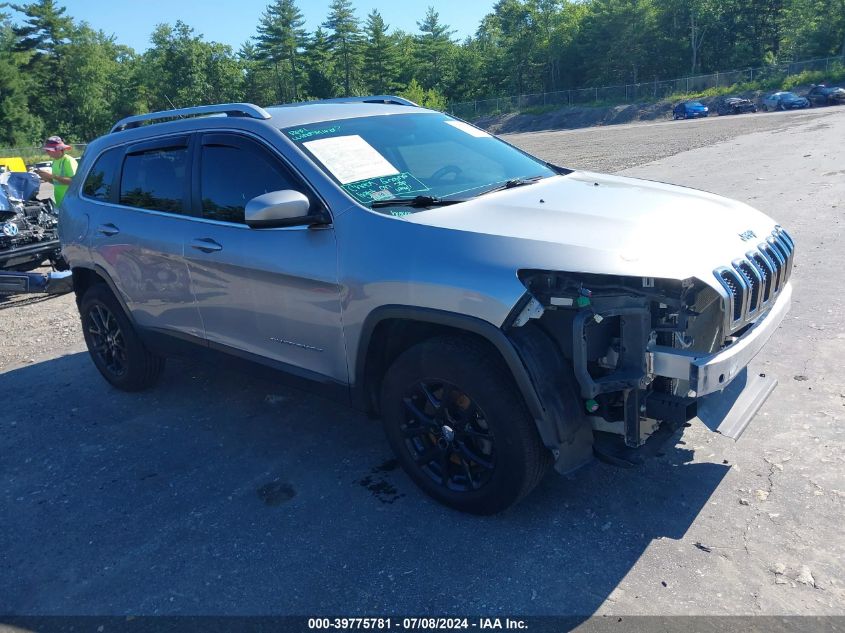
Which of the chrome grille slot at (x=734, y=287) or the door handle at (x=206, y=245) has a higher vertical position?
the door handle at (x=206, y=245)

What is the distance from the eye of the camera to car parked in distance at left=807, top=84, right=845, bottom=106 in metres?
44.1

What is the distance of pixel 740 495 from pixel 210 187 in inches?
136

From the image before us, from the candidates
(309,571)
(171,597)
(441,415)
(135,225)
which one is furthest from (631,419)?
(135,225)

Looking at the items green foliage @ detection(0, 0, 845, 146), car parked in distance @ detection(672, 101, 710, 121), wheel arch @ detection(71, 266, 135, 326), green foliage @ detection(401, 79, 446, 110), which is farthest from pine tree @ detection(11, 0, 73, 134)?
wheel arch @ detection(71, 266, 135, 326)

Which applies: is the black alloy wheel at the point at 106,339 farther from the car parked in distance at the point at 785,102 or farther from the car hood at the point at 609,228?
the car parked in distance at the point at 785,102

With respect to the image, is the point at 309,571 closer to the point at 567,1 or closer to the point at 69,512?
the point at 69,512

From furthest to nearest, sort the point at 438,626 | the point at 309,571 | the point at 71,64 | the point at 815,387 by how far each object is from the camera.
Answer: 1. the point at 71,64
2. the point at 815,387
3. the point at 309,571
4. the point at 438,626

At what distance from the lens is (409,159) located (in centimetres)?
416

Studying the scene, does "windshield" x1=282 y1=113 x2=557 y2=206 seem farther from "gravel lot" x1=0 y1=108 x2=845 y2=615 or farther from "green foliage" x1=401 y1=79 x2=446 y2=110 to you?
"green foliage" x1=401 y1=79 x2=446 y2=110

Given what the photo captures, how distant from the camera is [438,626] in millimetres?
2846

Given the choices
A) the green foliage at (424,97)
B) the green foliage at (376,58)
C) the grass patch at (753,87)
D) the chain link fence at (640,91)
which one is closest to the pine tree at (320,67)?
the green foliage at (376,58)

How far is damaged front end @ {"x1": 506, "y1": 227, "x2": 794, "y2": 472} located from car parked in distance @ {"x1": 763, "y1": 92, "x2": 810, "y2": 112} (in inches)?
1901

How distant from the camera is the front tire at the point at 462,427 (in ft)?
10.4

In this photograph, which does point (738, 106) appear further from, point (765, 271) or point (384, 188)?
point (384, 188)
